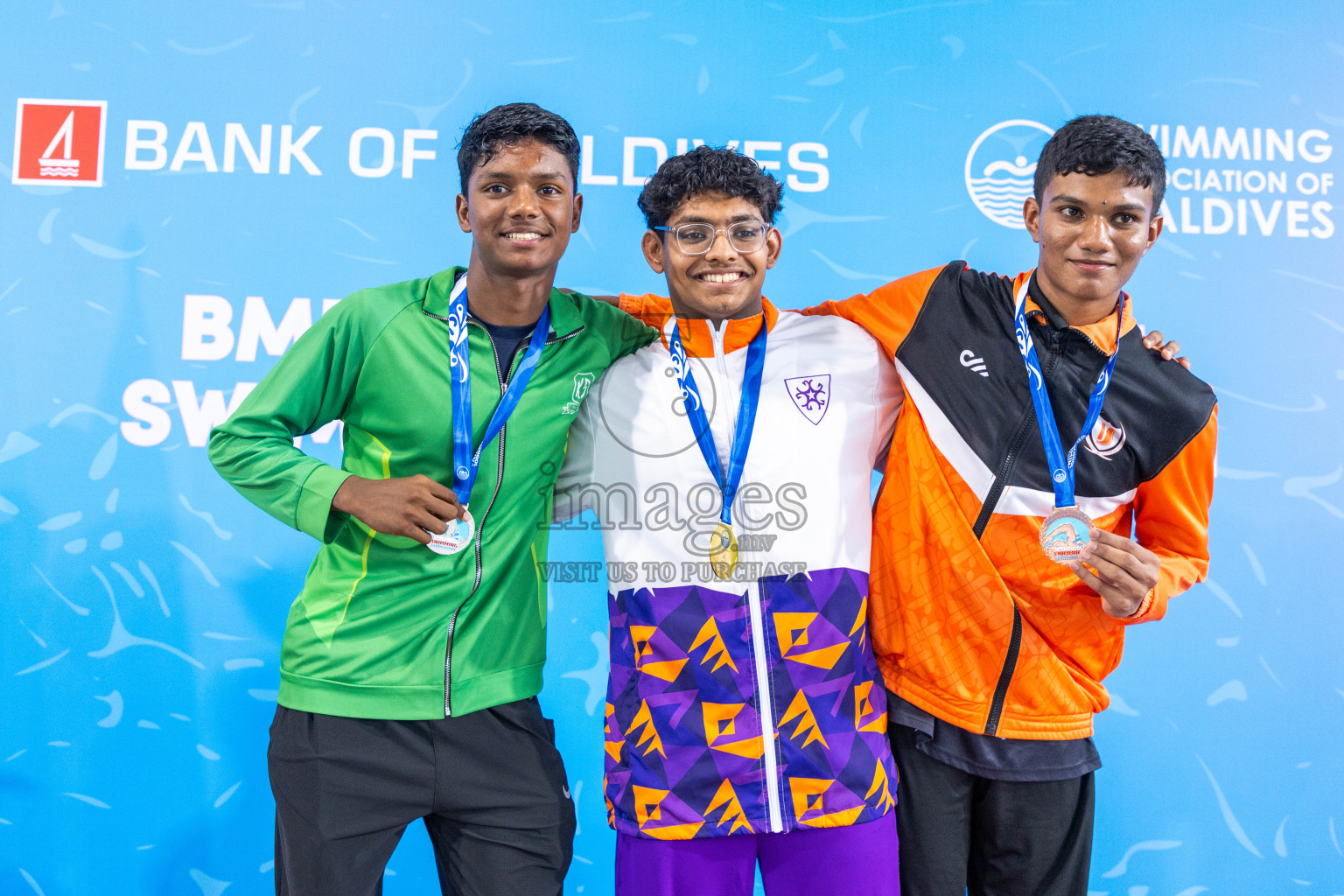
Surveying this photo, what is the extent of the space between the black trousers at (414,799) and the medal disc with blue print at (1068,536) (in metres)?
1.09

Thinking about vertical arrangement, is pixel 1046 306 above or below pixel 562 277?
below

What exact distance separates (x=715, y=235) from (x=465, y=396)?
0.61 meters

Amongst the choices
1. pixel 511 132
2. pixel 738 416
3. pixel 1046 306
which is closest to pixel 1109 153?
pixel 1046 306

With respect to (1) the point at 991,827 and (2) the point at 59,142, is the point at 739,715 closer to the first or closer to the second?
(1) the point at 991,827

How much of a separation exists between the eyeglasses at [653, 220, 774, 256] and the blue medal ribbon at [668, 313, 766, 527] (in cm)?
18

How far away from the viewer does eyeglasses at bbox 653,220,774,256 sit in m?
1.77

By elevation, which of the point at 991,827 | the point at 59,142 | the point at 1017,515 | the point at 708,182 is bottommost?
the point at 991,827

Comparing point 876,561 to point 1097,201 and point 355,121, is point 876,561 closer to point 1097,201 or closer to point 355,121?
point 1097,201

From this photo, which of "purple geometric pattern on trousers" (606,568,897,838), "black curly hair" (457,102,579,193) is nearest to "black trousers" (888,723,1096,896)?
"purple geometric pattern on trousers" (606,568,897,838)

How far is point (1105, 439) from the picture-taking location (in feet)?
5.59

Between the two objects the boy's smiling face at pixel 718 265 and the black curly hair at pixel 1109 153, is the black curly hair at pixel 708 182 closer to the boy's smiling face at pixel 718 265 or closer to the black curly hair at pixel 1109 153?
the boy's smiling face at pixel 718 265

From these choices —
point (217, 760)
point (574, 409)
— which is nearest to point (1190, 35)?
point (574, 409)

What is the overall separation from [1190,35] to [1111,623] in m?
2.25

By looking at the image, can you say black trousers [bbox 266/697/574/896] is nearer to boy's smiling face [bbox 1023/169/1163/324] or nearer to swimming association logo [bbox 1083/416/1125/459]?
swimming association logo [bbox 1083/416/1125/459]
